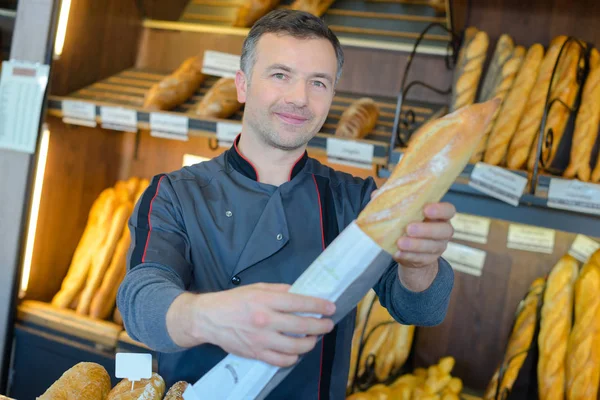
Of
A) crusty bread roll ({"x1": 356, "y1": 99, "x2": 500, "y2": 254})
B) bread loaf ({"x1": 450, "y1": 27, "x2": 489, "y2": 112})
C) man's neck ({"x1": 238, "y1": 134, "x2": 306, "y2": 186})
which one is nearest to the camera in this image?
crusty bread roll ({"x1": 356, "y1": 99, "x2": 500, "y2": 254})

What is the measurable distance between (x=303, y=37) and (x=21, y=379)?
5.89 ft

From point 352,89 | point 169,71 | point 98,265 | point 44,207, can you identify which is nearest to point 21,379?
point 98,265

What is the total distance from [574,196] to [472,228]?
2.05 ft

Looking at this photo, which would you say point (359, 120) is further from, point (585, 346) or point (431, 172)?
point (431, 172)

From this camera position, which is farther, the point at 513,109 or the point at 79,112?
the point at 79,112

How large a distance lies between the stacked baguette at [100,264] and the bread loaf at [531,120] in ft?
4.48

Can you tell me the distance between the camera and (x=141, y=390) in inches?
35.5

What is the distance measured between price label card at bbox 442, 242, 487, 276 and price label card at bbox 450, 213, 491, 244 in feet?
0.15

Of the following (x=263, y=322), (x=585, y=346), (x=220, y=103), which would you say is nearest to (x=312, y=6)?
(x=220, y=103)

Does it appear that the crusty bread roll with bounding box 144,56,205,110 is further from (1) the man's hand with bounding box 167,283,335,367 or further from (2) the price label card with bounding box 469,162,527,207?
(1) the man's hand with bounding box 167,283,335,367

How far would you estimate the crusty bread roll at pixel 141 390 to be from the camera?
0.88m

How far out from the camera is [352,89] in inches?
90.4

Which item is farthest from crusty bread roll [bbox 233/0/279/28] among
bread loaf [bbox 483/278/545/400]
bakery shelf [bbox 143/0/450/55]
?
bread loaf [bbox 483/278/545/400]

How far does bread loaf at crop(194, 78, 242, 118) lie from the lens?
2047mm
